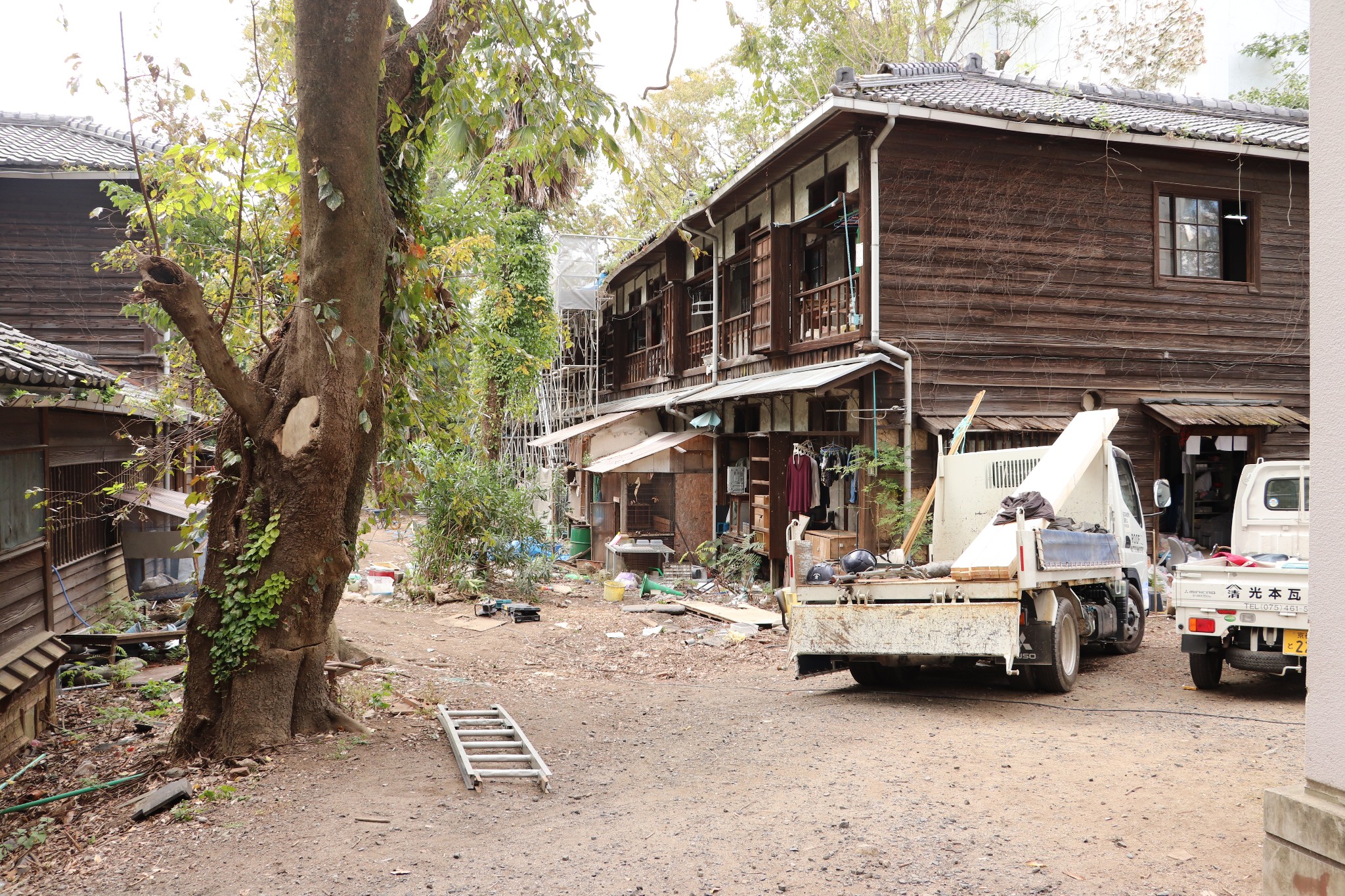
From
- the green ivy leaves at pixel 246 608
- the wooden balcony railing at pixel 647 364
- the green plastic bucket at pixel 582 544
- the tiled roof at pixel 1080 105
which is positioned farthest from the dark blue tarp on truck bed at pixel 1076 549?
the green plastic bucket at pixel 582 544

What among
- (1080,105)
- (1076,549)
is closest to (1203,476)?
(1080,105)

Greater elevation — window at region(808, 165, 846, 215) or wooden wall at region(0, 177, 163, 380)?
window at region(808, 165, 846, 215)

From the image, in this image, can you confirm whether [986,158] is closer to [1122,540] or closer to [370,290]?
[1122,540]

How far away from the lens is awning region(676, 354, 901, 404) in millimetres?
12398

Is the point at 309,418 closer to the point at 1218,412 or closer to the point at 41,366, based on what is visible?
the point at 41,366

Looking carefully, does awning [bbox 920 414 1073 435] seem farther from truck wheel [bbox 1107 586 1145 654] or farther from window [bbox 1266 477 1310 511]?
window [bbox 1266 477 1310 511]

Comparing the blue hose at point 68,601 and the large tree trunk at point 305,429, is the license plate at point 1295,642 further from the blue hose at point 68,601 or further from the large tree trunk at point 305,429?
the blue hose at point 68,601

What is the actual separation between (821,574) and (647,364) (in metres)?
15.4

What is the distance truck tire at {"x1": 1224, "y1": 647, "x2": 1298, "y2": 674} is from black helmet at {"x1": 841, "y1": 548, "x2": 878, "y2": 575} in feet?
9.88

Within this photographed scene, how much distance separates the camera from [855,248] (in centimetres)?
1371

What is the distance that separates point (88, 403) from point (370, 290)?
447 cm

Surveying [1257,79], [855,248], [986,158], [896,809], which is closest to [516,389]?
[855,248]

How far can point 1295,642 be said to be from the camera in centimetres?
742

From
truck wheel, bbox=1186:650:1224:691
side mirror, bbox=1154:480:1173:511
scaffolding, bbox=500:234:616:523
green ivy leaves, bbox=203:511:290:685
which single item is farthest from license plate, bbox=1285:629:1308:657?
scaffolding, bbox=500:234:616:523
